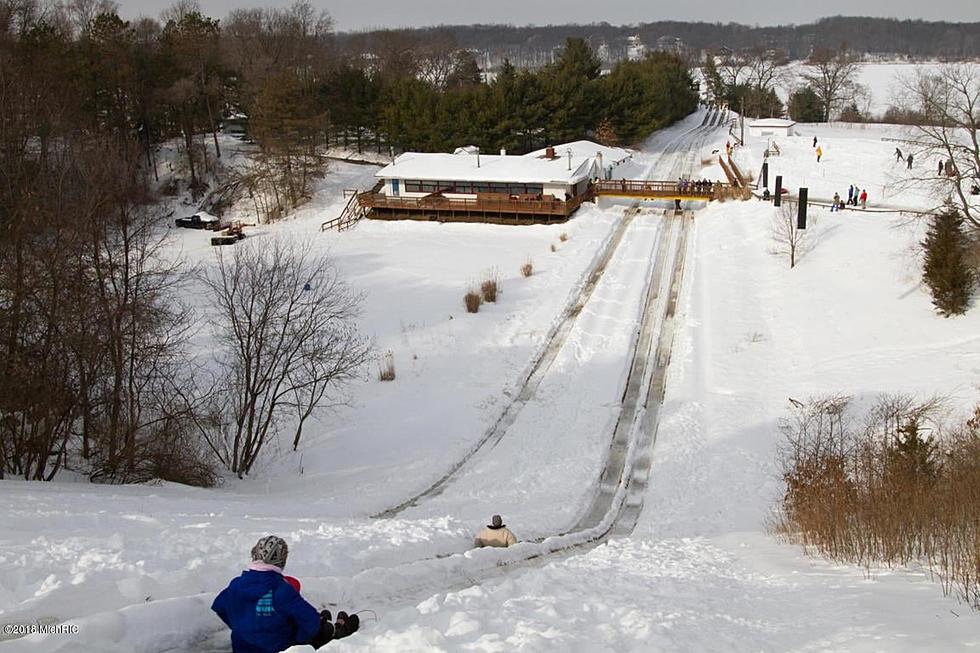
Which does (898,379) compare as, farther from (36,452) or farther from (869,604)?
(36,452)

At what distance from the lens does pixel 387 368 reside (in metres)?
24.7

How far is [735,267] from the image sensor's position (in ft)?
115

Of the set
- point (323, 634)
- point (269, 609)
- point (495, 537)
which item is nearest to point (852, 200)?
point (495, 537)

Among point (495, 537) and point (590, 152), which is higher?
point (590, 152)

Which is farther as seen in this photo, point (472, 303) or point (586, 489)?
point (472, 303)

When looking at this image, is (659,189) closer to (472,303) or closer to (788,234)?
(788,234)

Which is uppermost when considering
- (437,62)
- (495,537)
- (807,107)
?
(437,62)

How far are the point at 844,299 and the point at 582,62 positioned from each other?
159 feet

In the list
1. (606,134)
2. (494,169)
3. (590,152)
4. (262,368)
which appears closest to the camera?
(262,368)

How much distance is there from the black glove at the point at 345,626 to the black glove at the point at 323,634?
0.24 ft

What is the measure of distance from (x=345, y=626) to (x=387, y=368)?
1794 centimetres

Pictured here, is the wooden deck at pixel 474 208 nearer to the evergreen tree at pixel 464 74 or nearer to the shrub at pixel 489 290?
the shrub at pixel 489 290

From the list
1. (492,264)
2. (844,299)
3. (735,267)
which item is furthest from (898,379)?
(492,264)

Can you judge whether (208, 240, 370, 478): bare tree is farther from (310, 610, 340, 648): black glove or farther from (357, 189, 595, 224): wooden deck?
(357, 189, 595, 224): wooden deck
